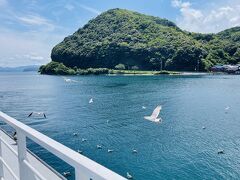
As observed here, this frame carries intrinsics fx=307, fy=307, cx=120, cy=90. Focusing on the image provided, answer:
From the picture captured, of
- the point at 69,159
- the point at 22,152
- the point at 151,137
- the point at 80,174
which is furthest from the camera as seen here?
the point at 151,137

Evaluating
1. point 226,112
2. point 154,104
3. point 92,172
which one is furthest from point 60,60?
point 92,172

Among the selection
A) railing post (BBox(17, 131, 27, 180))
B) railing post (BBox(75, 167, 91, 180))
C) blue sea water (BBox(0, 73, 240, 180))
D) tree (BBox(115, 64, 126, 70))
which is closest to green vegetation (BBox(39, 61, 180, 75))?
tree (BBox(115, 64, 126, 70))

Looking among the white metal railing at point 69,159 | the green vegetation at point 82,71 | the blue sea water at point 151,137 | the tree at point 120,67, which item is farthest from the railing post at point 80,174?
the tree at point 120,67

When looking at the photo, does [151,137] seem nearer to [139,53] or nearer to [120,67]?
[120,67]

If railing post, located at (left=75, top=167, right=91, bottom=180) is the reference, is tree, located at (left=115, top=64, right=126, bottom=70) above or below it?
below

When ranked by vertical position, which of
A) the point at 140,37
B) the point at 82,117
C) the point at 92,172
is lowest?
the point at 82,117

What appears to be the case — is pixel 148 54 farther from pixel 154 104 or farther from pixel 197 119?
pixel 197 119

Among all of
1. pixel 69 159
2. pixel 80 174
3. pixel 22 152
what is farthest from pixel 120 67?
pixel 80 174

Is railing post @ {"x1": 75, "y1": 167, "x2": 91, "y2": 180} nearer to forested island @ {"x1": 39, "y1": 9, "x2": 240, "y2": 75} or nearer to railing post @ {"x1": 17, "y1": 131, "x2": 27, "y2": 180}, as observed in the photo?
railing post @ {"x1": 17, "y1": 131, "x2": 27, "y2": 180}
